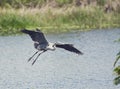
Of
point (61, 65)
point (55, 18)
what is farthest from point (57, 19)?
point (61, 65)

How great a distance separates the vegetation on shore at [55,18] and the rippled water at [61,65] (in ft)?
4.01

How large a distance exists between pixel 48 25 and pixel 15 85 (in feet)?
42.9

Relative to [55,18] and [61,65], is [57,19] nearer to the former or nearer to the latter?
[55,18]

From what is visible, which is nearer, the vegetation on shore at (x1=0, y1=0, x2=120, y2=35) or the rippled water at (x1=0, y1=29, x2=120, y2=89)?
the rippled water at (x1=0, y1=29, x2=120, y2=89)

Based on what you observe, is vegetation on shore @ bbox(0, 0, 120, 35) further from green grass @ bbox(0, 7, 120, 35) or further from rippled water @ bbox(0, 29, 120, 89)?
rippled water @ bbox(0, 29, 120, 89)

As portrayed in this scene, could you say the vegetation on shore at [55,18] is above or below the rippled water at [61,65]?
below

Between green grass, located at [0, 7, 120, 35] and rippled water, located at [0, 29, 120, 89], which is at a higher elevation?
rippled water, located at [0, 29, 120, 89]

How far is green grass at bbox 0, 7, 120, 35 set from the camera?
27.7 metres

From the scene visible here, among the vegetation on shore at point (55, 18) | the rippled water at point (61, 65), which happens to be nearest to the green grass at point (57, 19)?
the vegetation on shore at point (55, 18)

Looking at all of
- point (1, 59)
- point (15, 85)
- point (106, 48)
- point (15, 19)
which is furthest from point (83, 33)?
point (15, 85)

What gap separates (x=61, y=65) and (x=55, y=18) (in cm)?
992

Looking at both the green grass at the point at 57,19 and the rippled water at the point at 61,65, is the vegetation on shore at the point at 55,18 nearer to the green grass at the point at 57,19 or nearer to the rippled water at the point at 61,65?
the green grass at the point at 57,19

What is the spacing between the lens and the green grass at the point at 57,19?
2769 centimetres


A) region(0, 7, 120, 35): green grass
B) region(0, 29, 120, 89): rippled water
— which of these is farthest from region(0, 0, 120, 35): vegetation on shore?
region(0, 29, 120, 89): rippled water
